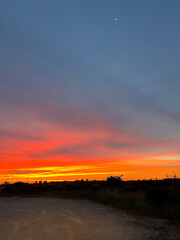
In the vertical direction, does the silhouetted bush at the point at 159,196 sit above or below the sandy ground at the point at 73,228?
above

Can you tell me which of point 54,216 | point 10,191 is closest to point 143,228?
point 54,216

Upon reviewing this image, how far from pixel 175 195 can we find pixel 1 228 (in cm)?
1274

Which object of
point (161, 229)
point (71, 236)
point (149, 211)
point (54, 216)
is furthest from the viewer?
point (149, 211)

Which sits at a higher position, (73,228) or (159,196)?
(159,196)

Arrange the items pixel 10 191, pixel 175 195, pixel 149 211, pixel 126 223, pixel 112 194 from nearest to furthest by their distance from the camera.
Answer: pixel 126 223 < pixel 149 211 < pixel 175 195 < pixel 112 194 < pixel 10 191

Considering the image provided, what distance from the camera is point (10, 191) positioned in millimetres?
35844

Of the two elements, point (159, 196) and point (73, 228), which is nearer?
point (73, 228)

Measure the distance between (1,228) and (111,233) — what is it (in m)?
4.14

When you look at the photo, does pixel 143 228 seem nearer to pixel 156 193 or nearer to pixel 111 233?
pixel 111 233

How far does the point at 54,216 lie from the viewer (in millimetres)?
12594

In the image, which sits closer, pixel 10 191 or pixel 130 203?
pixel 130 203

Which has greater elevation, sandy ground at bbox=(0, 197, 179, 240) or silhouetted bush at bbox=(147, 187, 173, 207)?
silhouetted bush at bbox=(147, 187, 173, 207)

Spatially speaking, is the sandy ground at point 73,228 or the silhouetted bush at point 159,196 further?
the silhouetted bush at point 159,196

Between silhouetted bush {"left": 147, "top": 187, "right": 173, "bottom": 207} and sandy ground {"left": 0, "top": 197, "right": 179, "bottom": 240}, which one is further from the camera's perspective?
silhouetted bush {"left": 147, "top": 187, "right": 173, "bottom": 207}
